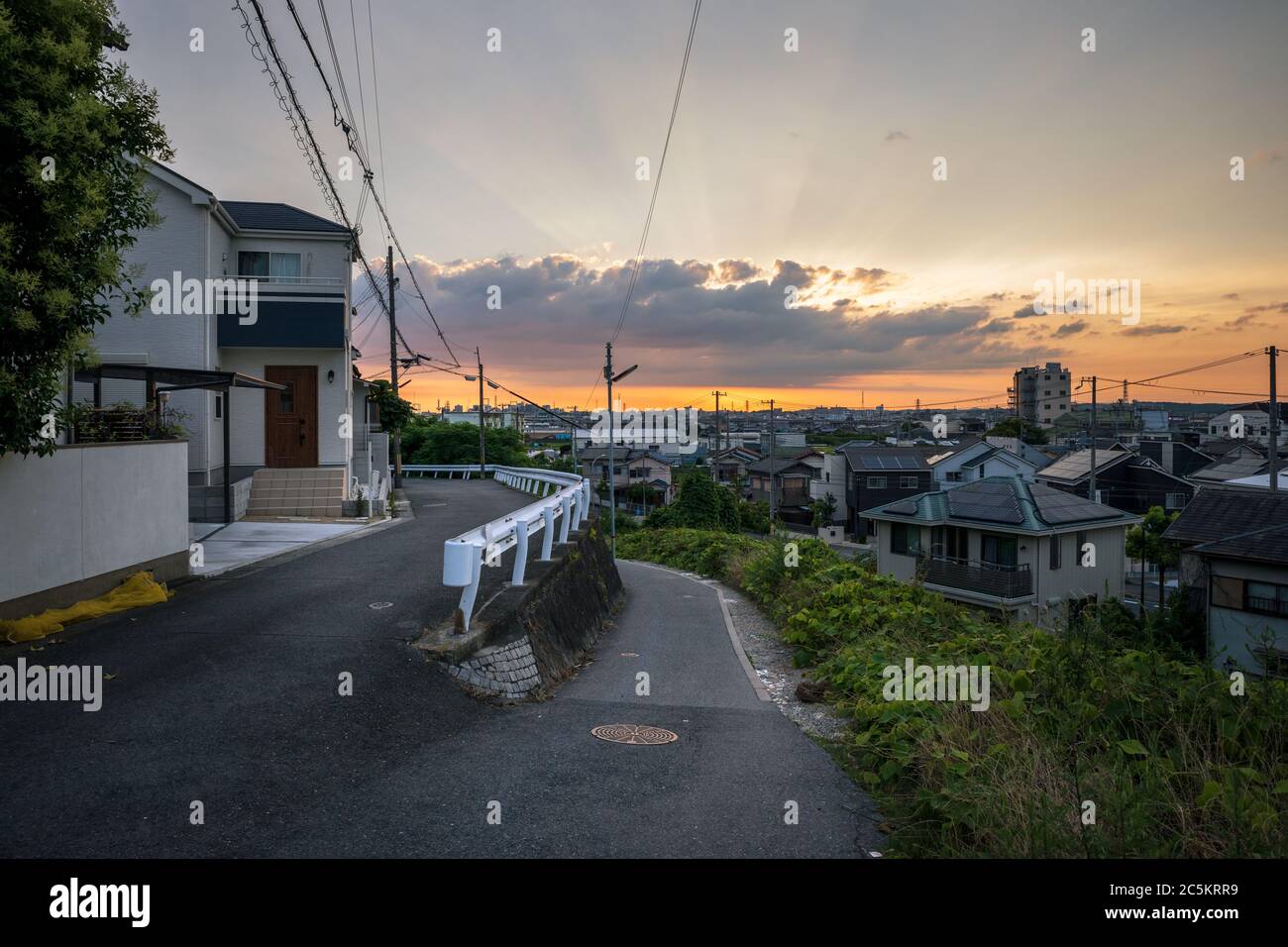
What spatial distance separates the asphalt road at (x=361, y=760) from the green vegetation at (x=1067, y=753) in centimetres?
53

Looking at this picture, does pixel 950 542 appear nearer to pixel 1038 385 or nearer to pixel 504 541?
pixel 504 541

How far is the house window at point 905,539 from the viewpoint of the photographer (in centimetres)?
2711

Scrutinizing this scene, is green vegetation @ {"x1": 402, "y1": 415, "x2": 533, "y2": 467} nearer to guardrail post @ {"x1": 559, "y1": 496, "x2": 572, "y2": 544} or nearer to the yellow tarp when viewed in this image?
guardrail post @ {"x1": 559, "y1": 496, "x2": 572, "y2": 544}

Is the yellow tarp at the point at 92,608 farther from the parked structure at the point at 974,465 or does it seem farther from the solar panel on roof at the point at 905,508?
the parked structure at the point at 974,465

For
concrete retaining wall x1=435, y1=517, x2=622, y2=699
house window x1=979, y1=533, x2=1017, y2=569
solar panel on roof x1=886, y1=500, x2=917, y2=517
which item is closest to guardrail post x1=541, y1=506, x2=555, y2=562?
concrete retaining wall x1=435, y1=517, x2=622, y2=699

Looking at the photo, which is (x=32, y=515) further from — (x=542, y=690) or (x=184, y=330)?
(x=184, y=330)

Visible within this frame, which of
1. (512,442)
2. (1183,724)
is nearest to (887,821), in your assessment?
(1183,724)

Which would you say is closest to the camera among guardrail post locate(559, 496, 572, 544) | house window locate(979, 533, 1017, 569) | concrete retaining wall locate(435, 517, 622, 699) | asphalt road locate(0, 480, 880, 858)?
asphalt road locate(0, 480, 880, 858)

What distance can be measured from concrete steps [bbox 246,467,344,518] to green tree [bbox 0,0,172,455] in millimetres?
11449

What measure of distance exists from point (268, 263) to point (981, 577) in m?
23.4

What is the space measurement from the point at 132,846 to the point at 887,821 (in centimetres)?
443

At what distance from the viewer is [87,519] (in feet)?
28.8

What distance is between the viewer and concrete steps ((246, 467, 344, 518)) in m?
18.7
